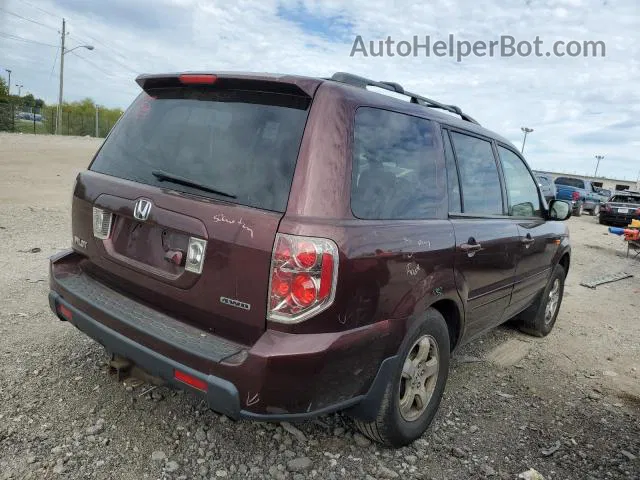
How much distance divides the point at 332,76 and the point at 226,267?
1136 millimetres

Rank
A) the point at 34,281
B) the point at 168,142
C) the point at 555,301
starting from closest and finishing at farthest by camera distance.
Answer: the point at 168,142, the point at 34,281, the point at 555,301

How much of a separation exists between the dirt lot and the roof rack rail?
1.92m

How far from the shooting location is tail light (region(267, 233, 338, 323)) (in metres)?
2.07

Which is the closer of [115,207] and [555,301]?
[115,207]

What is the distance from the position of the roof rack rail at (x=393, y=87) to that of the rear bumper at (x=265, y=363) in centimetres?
123

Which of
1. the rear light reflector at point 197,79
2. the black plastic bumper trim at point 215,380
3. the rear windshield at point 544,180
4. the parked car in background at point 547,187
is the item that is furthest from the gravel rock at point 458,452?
the rear windshield at point 544,180

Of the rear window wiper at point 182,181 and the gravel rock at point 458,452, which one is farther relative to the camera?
the gravel rock at point 458,452

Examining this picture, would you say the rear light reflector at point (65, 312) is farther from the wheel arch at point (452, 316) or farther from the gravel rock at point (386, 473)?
the wheel arch at point (452, 316)

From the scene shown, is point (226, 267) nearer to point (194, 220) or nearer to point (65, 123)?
point (194, 220)

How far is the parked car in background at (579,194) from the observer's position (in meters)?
23.4

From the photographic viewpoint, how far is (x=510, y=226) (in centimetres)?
378

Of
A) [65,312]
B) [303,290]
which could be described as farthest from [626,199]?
[65,312]

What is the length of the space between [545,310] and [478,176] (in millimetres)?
2250

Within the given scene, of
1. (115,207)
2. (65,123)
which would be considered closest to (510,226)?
(115,207)
